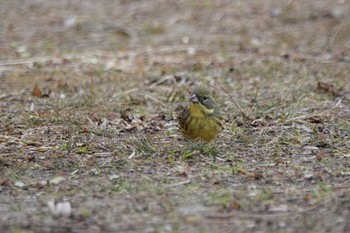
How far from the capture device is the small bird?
22.0 ft

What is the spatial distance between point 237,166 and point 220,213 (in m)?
1.09

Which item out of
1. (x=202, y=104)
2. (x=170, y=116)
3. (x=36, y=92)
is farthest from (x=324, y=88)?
(x=36, y=92)

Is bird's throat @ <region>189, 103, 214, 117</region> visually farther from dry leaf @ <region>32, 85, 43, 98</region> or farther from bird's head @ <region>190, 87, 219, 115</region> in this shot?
dry leaf @ <region>32, 85, 43, 98</region>

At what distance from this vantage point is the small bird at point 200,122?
6695 millimetres

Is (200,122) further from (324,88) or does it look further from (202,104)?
(324,88)

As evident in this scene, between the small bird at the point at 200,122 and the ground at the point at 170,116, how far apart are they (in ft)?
0.25

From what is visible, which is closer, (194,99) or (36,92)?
(194,99)

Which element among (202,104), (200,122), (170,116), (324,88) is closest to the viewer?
(200,122)

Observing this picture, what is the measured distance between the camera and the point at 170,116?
7.88 m

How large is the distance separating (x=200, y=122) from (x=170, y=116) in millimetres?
1204

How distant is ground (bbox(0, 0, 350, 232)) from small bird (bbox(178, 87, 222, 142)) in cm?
8

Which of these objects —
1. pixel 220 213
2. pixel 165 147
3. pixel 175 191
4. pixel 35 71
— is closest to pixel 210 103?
pixel 165 147

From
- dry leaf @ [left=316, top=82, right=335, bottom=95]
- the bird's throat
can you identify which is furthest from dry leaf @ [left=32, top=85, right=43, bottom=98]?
dry leaf @ [left=316, top=82, right=335, bottom=95]

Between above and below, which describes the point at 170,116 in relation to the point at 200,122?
below
